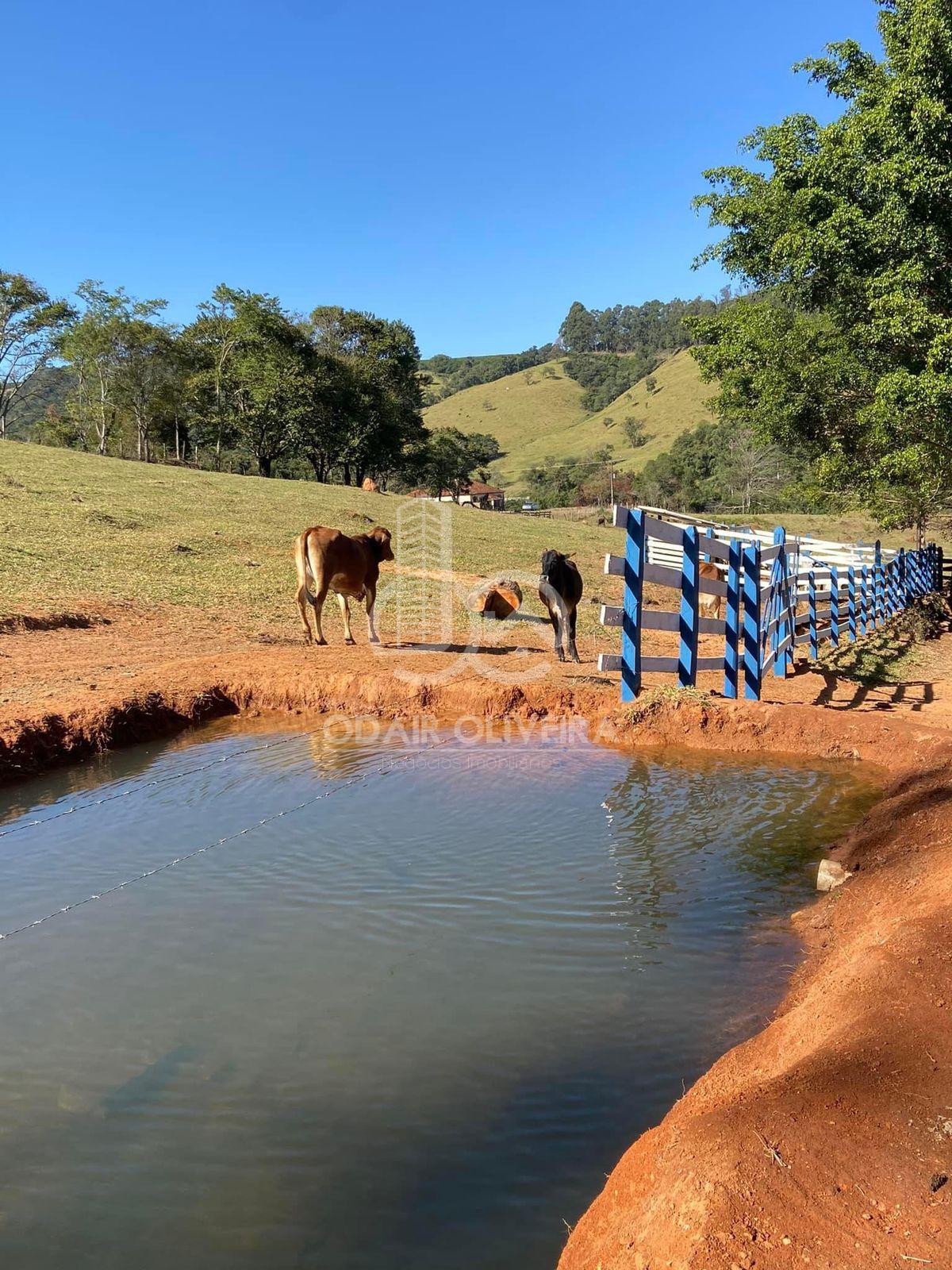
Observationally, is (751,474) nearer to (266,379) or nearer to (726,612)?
(266,379)

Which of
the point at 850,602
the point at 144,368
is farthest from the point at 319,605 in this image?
the point at 144,368

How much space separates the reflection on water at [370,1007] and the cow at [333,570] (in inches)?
243

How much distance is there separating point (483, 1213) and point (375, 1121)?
1.75ft

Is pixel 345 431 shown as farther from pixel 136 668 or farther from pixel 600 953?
pixel 600 953

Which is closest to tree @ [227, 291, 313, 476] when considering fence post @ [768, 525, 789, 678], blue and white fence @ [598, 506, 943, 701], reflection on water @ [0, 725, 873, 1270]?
blue and white fence @ [598, 506, 943, 701]

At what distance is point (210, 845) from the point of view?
5.59 meters

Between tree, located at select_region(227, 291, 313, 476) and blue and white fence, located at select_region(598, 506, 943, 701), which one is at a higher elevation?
tree, located at select_region(227, 291, 313, 476)

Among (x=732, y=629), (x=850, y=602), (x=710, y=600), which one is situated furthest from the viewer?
(x=710, y=600)

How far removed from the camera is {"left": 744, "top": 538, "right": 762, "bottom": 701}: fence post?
881 centimetres

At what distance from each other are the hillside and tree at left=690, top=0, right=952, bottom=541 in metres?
77.1

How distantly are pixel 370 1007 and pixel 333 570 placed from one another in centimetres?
943

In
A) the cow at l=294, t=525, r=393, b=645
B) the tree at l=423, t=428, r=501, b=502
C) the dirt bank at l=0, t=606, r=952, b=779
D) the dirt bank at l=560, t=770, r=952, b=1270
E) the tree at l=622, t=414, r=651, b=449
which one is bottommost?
the dirt bank at l=560, t=770, r=952, b=1270

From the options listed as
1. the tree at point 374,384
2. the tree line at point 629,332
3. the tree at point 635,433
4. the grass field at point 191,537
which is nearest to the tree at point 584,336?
the tree line at point 629,332

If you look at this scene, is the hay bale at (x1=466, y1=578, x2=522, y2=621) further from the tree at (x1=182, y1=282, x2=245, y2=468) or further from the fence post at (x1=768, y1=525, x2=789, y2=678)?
the tree at (x1=182, y1=282, x2=245, y2=468)
